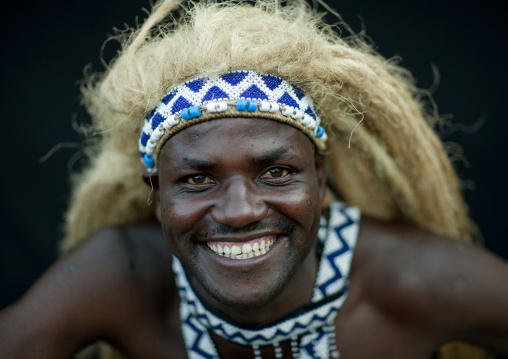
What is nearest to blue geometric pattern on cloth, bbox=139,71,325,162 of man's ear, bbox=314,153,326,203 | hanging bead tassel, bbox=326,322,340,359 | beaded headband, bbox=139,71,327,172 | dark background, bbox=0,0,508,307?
beaded headband, bbox=139,71,327,172

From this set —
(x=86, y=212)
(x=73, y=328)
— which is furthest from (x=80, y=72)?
(x=73, y=328)

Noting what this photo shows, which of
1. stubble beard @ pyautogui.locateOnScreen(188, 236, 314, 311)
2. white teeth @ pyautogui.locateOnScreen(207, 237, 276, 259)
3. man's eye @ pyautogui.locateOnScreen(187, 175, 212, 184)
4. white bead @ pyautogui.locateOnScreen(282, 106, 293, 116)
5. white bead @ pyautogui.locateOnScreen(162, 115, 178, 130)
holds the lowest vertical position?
stubble beard @ pyautogui.locateOnScreen(188, 236, 314, 311)

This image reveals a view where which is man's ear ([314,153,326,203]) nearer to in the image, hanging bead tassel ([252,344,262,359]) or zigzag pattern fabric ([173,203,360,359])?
zigzag pattern fabric ([173,203,360,359])

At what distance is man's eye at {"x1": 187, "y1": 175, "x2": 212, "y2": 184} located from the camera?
1.67 meters

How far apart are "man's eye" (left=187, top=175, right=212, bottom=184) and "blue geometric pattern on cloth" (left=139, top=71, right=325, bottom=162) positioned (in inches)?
8.2

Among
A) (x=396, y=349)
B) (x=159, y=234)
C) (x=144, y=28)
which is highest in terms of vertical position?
(x=144, y=28)

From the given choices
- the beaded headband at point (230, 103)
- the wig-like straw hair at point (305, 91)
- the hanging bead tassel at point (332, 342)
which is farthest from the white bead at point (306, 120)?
the hanging bead tassel at point (332, 342)

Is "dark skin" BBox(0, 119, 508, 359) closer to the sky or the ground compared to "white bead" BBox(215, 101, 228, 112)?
closer to the ground

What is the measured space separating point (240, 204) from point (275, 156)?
190 mm

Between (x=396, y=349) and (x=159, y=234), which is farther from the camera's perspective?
(x=159, y=234)

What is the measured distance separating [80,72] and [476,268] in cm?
231

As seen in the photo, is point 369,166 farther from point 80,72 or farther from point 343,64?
point 80,72

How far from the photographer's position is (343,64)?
1.81m

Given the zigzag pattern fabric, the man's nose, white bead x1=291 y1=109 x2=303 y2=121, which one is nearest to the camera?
the man's nose
